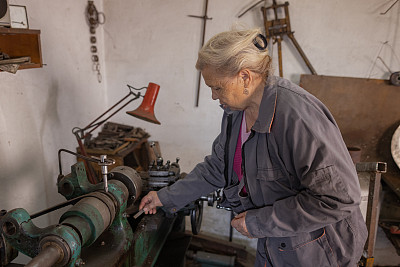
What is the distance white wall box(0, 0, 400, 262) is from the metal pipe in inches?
41.9

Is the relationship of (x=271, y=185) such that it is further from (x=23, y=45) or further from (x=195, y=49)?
(x=195, y=49)

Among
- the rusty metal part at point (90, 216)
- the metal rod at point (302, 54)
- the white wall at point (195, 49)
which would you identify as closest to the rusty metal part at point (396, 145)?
the white wall at point (195, 49)

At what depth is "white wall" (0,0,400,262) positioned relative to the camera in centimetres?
191

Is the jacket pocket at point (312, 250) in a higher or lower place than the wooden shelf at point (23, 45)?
lower

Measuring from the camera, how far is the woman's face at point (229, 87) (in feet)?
3.74

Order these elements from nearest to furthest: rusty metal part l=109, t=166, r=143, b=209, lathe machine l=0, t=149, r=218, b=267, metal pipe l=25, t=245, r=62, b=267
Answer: metal pipe l=25, t=245, r=62, b=267
lathe machine l=0, t=149, r=218, b=267
rusty metal part l=109, t=166, r=143, b=209

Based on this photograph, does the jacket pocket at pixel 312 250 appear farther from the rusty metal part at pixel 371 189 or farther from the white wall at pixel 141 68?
the white wall at pixel 141 68

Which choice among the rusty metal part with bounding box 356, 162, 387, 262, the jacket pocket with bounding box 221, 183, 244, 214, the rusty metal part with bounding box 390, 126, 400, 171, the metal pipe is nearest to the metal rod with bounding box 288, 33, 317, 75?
the rusty metal part with bounding box 390, 126, 400, 171

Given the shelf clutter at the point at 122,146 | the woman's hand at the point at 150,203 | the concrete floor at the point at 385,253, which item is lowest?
the concrete floor at the point at 385,253

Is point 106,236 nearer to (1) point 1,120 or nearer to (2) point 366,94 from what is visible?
(1) point 1,120

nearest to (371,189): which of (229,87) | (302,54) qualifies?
(229,87)

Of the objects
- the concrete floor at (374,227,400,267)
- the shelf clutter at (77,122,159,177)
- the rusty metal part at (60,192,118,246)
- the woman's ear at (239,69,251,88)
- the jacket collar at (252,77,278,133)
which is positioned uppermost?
the woman's ear at (239,69,251,88)

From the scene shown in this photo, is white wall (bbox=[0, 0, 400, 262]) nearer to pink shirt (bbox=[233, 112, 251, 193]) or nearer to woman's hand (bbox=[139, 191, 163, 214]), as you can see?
woman's hand (bbox=[139, 191, 163, 214])

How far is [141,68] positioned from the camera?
2.86 meters
